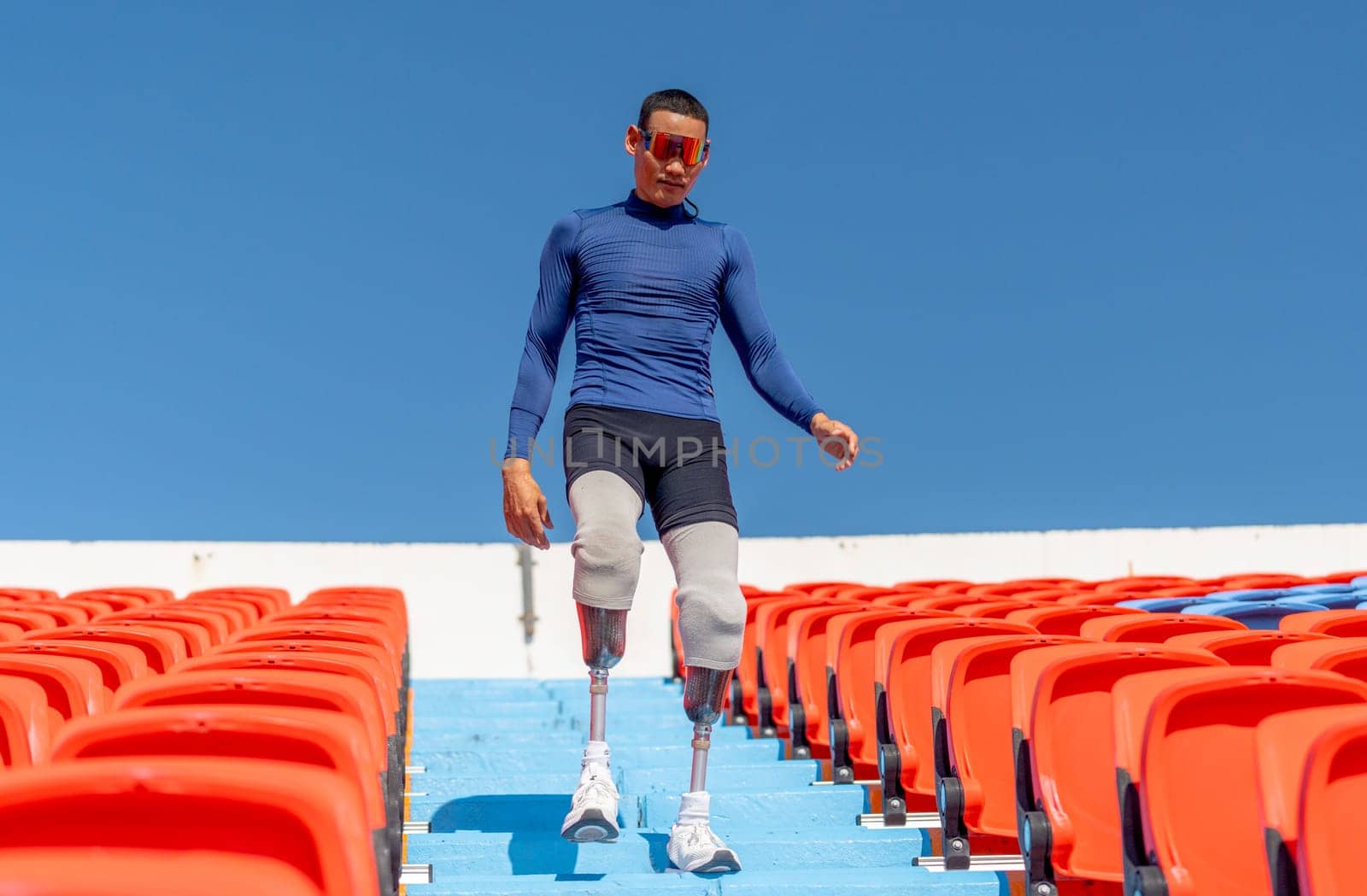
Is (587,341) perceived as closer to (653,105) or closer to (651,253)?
(651,253)

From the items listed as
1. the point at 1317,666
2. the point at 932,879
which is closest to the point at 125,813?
the point at 932,879

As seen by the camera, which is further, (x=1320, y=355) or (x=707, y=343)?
(x=1320, y=355)

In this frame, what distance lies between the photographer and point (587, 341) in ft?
9.07

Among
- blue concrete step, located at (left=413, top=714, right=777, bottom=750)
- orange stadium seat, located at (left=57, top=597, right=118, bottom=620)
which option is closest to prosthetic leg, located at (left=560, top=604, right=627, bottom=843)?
blue concrete step, located at (left=413, top=714, right=777, bottom=750)

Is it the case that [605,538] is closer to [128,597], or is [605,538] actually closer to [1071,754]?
[1071,754]

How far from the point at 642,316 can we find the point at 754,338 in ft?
0.91

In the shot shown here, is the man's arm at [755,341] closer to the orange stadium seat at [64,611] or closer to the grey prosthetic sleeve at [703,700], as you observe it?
the grey prosthetic sleeve at [703,700]

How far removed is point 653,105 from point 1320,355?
9.87 m

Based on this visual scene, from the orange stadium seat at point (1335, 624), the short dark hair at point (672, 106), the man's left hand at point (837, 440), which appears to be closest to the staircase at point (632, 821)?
the man's left hand at point (837, 440)

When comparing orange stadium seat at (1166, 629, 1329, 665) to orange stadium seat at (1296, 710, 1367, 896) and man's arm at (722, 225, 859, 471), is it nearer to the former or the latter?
man's arm at (722, 225, 859, 471)

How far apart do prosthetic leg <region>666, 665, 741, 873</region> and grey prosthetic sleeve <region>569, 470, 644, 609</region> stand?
220mm

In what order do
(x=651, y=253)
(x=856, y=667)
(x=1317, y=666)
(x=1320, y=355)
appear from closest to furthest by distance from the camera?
(x=1317, y=666), (x=651, y=253), (x=856, y=667), (x=1320, y=355)

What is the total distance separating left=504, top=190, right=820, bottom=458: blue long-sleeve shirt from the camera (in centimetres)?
273

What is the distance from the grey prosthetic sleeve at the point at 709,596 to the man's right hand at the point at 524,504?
27cm
